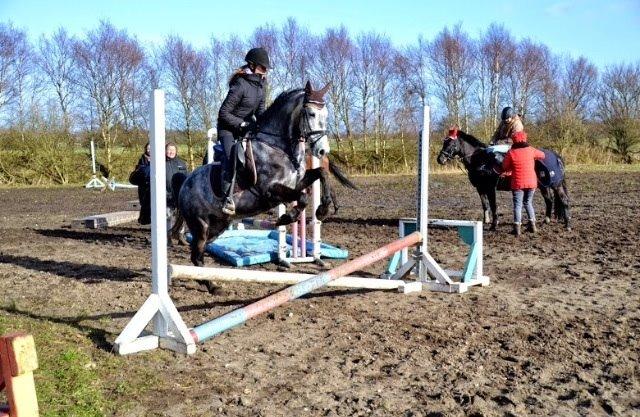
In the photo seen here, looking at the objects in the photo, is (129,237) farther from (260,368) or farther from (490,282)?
(260,368)

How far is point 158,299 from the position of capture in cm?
458

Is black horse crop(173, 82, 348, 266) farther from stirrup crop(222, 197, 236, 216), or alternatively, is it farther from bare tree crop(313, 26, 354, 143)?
bare tree crop(313, 26, 354, 143)

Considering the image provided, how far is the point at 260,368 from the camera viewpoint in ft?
14.0

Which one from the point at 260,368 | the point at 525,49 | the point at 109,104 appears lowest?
the point at 260,368

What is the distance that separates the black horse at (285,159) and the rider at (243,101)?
0.22m

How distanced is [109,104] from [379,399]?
27989 mm

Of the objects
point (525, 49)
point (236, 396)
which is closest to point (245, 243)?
point (236, 396)

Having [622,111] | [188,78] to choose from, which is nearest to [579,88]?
[622,111]

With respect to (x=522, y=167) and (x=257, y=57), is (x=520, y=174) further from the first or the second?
(x=257, y=57)

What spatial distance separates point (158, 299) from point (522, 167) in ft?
24.2

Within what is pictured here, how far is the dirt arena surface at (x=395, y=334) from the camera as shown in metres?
3.64

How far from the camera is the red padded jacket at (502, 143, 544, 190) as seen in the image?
1028cm

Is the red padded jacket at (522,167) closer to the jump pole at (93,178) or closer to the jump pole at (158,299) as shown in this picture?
the jump pole at (158,299)

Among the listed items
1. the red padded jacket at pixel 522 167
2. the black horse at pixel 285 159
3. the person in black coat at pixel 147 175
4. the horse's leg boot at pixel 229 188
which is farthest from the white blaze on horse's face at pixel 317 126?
the red padded jacket at pixel 522 167
